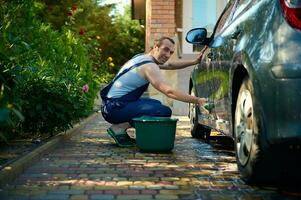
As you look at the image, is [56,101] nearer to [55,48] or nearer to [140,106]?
[140,106]

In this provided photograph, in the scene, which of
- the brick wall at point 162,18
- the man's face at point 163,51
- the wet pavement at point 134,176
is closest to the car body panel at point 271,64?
the wet pavement at point 134,176

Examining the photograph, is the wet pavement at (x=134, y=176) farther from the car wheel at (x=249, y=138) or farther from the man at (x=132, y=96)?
the man at (x=132, y=96)

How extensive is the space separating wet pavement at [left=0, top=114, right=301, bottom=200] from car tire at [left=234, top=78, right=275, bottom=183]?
127mm

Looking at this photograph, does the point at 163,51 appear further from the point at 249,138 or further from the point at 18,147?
the point at 249,138

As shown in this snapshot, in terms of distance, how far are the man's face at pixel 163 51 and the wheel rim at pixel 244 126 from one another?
2.21m

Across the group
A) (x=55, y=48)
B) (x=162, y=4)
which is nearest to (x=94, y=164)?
(x=55, y=48)

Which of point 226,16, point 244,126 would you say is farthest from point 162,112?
point 244,126

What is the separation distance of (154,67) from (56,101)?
1.41 m

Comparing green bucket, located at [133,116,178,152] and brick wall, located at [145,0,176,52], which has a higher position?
brick wall, located at [145,0,176,52]

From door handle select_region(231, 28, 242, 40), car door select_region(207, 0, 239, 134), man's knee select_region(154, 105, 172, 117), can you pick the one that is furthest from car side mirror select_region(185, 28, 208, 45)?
door handle select_region(231, 28, 242, 40)

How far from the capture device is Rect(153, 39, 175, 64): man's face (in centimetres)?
675

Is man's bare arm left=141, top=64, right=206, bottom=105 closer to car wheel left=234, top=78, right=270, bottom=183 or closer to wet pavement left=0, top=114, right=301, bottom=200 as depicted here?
wet pavement left=0, top=114, right=301, bottom=200

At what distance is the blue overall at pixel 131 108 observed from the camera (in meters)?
6.82

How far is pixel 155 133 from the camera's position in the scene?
626cm
